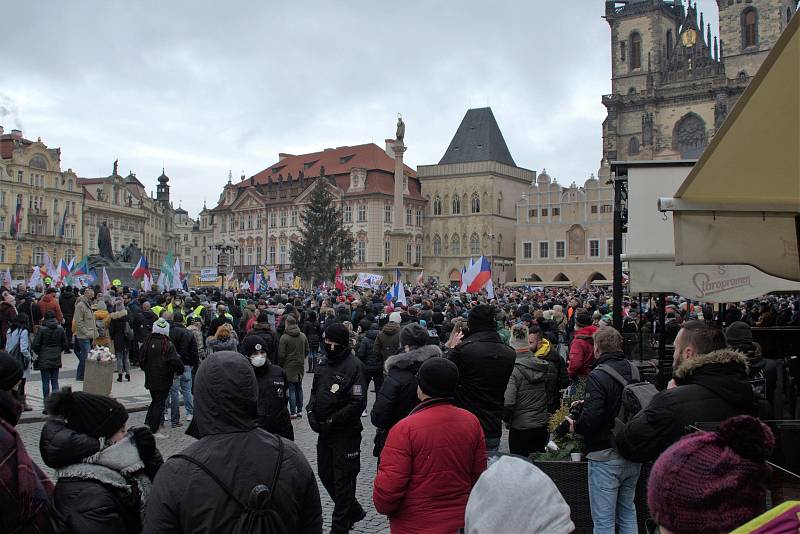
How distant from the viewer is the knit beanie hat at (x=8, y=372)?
12.0ft

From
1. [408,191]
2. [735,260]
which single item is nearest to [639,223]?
[735,260]

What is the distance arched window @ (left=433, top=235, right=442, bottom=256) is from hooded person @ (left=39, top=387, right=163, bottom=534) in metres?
71.7

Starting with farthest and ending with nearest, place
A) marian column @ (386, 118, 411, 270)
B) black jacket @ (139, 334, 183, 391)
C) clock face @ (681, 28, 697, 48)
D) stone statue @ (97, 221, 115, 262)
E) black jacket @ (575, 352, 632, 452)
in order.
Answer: clock face @ (681, 28, 697, 48)
marian column @ (386, 118, 411, 270)
stone statue @ (97, 221, 115, 262)
black jacket @ (139, 334, 183, 391)
black jacket @ (575, 352, 632, 452)

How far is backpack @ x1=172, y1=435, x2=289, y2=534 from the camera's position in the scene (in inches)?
102

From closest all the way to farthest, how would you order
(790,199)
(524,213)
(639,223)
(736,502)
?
(736,502) < (790,199) < (639,223) < (524,213)

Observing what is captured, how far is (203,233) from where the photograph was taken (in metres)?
102

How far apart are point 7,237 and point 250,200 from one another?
24.1m

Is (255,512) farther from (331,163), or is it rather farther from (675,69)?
(331,163)

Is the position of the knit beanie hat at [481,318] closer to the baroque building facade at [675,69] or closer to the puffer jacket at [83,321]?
the puffer jacket at [83,321]

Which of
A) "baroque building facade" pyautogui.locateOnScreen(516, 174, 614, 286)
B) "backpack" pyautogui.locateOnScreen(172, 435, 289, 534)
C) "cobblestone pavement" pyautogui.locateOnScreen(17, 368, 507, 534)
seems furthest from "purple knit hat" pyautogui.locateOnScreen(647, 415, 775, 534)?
"baroque building facade" pyautogui.locateOnScreen(516, 174, 614, 286)

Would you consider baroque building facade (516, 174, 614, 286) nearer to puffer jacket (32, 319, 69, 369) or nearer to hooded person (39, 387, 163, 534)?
puffer jacket (32, 319, 69, 369)

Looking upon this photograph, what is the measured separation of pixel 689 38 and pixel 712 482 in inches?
3069

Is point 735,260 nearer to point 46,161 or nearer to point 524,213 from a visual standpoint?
point 524,213

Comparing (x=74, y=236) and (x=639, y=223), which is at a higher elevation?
(x=74, y=236)
